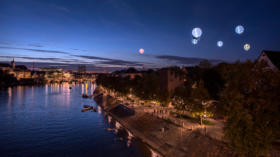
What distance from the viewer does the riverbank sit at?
19.3 m

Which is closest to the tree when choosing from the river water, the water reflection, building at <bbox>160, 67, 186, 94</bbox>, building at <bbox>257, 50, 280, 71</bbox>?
the water reflection

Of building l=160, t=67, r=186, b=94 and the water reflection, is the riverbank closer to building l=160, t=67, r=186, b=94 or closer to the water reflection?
the water reflection

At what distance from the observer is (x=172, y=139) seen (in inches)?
947

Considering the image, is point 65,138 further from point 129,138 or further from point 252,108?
point 252,108

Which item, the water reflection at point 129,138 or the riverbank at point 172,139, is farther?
the water reflection at point 129,138

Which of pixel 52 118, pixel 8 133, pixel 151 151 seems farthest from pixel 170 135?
pixel 52 118

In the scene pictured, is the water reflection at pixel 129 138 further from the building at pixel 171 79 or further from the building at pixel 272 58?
the building at pixel 272 58

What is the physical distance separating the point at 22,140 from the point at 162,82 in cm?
3625

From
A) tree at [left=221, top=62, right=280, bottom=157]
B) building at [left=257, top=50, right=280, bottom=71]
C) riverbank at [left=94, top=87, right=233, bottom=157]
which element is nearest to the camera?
tree at [left=221, top=62, right=280, bottom=157]

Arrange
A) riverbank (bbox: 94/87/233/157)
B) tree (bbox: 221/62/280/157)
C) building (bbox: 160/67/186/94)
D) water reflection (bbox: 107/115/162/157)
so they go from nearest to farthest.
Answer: tree (bbox: 221/62/280/157) → riverbank (bbox: 94/87/233/157) → water reflection (bbox: 107/115/162/157) → building (bbox: 160/67/186/94)

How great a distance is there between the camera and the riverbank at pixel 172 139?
19328 mm

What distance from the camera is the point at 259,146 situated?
39.9 ft

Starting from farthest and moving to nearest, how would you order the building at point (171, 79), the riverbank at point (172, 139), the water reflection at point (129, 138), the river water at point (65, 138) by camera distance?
the building at point (171, 79) < the river water at point (65, 138) < the water reflection at point (129, 138) < the riverbank at point (172, 139)

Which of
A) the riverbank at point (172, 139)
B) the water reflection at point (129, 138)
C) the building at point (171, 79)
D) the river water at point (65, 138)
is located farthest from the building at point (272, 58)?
the building at point (171, 79)
